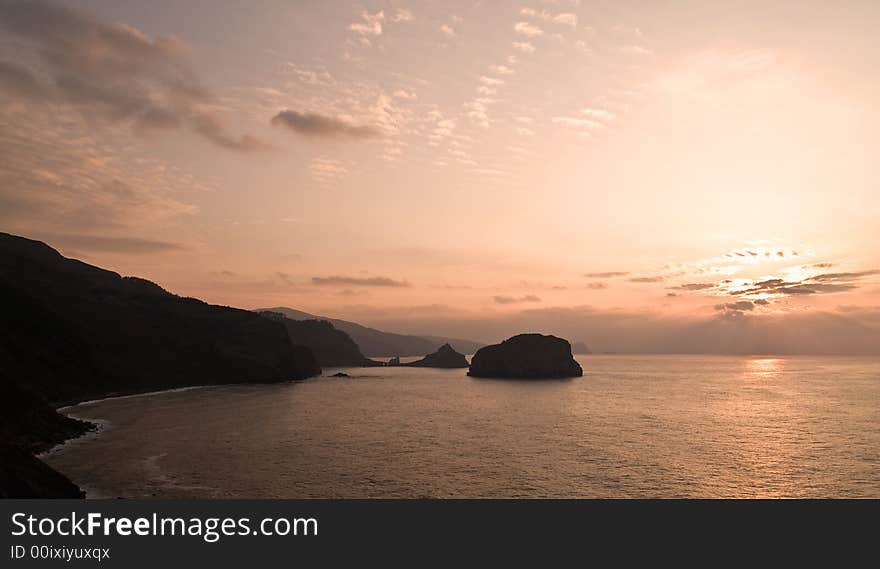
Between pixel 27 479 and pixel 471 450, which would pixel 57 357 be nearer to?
pixel 471 450

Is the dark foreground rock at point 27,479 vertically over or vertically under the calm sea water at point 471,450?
over

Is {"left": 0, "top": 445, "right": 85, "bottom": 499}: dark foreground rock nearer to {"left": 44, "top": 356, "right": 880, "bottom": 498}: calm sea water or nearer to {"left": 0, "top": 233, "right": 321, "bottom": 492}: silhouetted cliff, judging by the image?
{"left": 0, "top": 233, "right": 321, "bottom": 492}: silhouetted cliff

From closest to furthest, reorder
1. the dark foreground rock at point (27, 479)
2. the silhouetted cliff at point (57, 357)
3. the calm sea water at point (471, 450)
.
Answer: the dark foreground rock at point (27, 479), the calm sea water at point (471, 450), the silhouetted cliff at point (57, 357)

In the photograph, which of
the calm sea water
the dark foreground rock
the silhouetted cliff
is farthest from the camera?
the silhouetted cliff

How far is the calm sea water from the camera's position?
53875mm

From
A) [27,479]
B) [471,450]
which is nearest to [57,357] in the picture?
[471,450]

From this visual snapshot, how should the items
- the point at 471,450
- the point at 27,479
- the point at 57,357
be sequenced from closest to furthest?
1. the point at 27,479
2. the point at 471,450
3. the point at 57,357

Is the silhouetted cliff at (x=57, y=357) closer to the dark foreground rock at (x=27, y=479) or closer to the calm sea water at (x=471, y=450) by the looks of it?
the dark foreground rock at (x=27, y=479)

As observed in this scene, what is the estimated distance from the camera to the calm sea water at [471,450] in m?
53.9

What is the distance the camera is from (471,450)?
7425 cm

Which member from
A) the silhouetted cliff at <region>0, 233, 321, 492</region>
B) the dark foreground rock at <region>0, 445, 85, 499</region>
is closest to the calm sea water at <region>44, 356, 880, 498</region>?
the silhouetted cliff at <region>0, 233, 321, 492</region>

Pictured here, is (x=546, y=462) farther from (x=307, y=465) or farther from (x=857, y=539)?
(x=857, y=539)

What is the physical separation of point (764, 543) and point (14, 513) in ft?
102

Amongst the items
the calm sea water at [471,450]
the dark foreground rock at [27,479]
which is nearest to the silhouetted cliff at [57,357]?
the dark foreground rock at [27,479]
